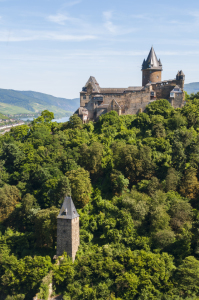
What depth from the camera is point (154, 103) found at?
70.2m

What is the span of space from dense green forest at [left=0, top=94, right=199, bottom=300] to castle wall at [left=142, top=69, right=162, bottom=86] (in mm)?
10173

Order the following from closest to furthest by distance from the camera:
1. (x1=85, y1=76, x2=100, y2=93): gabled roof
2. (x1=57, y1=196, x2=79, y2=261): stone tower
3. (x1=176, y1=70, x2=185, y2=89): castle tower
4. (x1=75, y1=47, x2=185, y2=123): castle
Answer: (x1=57, y1=196, x2=79, y2=261): stone tower
(x1=75, y1=47, x2=185, y2=123): castle
(x1=176, y1=70, x2=185, y2=89): castle tower
(x1=85, y1=76, x2=100, y2=93): gabled roof

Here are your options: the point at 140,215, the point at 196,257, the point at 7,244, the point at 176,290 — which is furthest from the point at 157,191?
the point at 7,244

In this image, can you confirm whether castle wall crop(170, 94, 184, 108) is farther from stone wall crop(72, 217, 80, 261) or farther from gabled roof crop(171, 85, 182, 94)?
stone wall crop(72, 217, 80, 261)

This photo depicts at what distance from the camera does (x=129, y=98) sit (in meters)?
72.2

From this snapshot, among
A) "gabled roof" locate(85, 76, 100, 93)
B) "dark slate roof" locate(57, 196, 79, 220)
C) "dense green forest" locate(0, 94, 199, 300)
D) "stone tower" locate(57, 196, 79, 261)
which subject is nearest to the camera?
"dense green forest" locate(0, 94, 199, 300)

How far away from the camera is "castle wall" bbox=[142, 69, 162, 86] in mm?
77812

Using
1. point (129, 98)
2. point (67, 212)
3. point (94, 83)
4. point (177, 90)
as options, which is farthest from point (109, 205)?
point (94, 83)

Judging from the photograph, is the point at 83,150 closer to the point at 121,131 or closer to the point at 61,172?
the point at 61,172

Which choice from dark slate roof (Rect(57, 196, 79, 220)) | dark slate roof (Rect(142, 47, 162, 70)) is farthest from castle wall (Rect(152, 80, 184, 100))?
dark slate roof (Rect(57, 196, 79, 220))

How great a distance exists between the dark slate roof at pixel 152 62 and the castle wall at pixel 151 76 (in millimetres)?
883

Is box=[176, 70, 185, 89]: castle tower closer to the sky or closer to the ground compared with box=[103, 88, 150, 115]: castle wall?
closer to the sky

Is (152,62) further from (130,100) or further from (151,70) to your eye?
(130,100)

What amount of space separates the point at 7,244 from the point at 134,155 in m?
23.2
